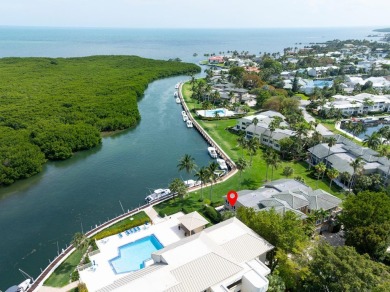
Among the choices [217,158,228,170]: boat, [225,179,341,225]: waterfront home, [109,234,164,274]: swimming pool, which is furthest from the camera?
[217,158,228,170]: boat

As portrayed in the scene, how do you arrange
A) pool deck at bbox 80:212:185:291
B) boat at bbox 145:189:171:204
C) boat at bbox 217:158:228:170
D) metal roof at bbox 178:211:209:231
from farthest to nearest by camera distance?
boat at bbox 217:158:228:170 < boat at bbox 145:189:171:204 < metal roof at bbox 178:211:209:231 < pool deck at bbox 80:212:185:291

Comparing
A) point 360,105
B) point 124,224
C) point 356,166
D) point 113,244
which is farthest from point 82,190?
point 360,105

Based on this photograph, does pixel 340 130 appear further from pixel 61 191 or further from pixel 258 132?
pixel 61 191

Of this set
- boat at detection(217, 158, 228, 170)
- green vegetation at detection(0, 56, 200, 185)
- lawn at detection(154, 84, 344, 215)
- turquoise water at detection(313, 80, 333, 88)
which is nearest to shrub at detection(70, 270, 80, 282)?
lawn at detection(154, 84, 344, 215)

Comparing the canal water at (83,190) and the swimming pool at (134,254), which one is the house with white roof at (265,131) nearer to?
the canal water at (83,190)

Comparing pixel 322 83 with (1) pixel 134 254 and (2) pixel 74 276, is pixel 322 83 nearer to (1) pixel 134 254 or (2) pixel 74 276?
(1) pixel 134 254

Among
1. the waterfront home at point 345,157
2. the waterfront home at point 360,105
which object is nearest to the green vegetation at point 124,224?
the waterfront home at point 345,157

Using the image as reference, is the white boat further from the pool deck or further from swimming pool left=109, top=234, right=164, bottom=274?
swimming pool left=109, top=234, right=164, bottom=274
